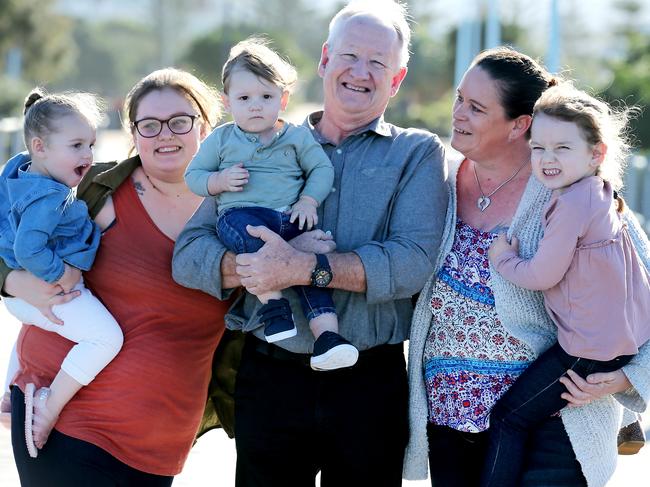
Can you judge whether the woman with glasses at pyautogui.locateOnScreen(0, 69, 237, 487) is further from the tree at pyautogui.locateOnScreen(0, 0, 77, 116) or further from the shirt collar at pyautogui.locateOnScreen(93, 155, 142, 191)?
the tree at pyautogui.locateOnScreen(0, 0, 77, 116)

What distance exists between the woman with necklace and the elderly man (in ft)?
0.35

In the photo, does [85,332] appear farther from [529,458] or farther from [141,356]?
[529,458]

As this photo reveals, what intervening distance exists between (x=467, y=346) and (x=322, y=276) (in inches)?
22.3

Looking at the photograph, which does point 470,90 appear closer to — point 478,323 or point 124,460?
point 478,323

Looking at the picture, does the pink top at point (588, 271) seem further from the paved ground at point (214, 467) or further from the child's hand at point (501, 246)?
the paved ground at point (214, 467)

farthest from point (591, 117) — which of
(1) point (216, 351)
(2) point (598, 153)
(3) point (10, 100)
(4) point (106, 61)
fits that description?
(4) point (106, 61)

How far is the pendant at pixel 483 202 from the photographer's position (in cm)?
389

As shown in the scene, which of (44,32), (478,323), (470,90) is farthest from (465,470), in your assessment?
(44,32)

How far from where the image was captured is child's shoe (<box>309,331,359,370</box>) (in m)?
3.55

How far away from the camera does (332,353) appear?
3547 mm

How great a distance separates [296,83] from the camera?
4.08 m

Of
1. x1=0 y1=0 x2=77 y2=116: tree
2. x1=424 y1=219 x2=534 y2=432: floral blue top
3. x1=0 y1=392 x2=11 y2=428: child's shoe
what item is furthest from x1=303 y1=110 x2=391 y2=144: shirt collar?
x1=0 y1=0 x2=77 y2=116: tree

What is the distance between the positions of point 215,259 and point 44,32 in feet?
150

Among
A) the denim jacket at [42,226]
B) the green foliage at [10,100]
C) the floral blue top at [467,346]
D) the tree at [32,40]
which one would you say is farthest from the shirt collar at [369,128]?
the tree at [32,40]
